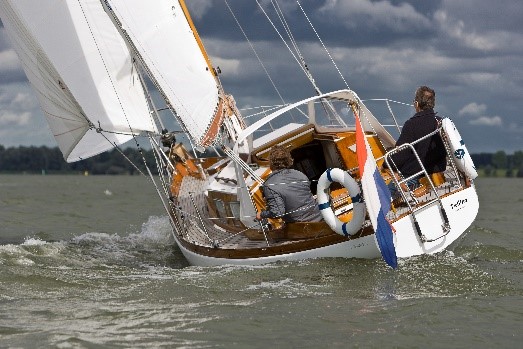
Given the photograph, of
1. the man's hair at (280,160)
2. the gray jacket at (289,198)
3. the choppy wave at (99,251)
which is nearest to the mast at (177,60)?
Result: the choppy wave at (99,251)

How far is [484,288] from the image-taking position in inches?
382

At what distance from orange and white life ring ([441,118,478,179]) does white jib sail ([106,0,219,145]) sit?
3587 millimetres

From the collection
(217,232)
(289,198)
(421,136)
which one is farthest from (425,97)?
(217,232)

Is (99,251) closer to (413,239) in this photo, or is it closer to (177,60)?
(177,60)

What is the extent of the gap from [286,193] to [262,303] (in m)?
2.19

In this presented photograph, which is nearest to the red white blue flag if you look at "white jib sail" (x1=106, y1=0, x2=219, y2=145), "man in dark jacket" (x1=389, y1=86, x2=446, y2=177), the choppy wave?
"man in dark jacket" (x1=389, y1=86, x2=446, y2=177)

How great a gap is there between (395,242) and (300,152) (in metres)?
2.84

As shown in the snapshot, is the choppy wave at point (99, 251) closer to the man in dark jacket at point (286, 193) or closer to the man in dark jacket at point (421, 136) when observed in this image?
the man in dark jacket at point (286, 193)

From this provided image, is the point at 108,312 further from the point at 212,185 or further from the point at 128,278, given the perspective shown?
the point at 212,185

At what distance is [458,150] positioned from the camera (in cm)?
1135

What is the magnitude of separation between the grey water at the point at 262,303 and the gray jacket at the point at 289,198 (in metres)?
0.63

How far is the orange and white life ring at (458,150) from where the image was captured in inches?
443

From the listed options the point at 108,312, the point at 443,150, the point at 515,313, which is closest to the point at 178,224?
the point at 443,150

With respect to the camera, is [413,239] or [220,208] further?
[220,208]
